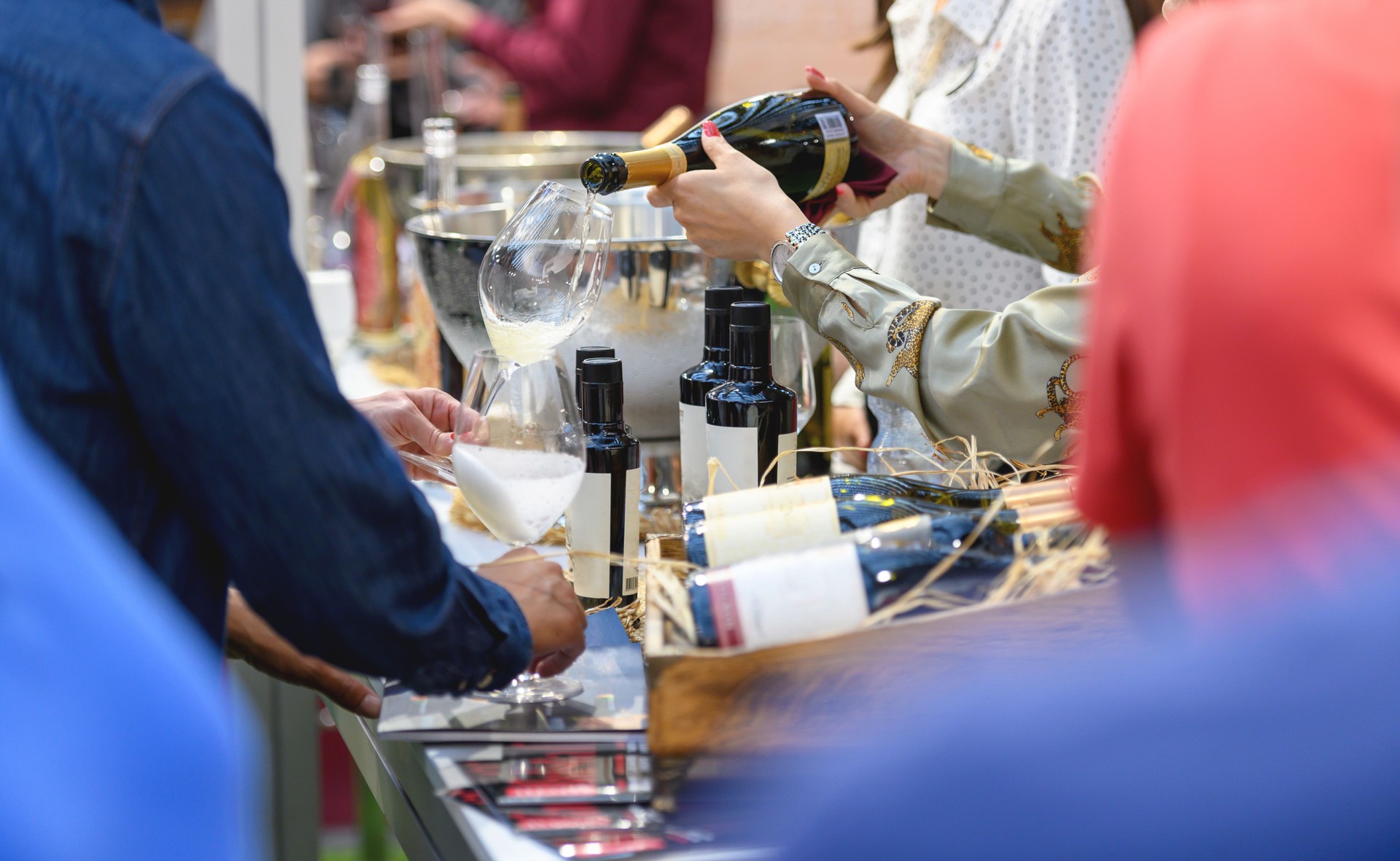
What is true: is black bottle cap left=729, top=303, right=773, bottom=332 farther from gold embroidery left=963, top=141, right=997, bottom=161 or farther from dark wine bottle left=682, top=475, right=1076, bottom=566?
gold embroidery left=963, top=141, right=997, bottom=161

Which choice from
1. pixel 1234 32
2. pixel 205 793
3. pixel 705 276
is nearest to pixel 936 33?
pixel 705 276

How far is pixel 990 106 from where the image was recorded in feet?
4.88

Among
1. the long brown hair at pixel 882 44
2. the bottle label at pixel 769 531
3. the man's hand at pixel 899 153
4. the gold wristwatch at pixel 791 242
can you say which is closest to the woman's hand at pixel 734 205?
the gold wristwatch at pixel 791 242

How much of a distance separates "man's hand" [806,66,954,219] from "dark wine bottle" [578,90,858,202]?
0.16ft

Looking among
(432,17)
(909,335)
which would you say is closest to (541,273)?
(909,335)

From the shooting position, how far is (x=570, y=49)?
8.92 ft

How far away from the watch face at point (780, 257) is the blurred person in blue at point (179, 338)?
46cm

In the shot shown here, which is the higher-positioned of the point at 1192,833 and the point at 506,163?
the point at 506,163

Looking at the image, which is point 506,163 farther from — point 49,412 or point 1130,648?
point 1130,648

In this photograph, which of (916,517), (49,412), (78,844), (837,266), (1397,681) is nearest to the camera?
(78,844)

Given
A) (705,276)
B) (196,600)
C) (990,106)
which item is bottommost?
(196,600)

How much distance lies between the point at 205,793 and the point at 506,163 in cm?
169

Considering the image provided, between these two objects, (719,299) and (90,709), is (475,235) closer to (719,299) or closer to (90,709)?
(719,299)

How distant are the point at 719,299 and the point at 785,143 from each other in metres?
0.21
